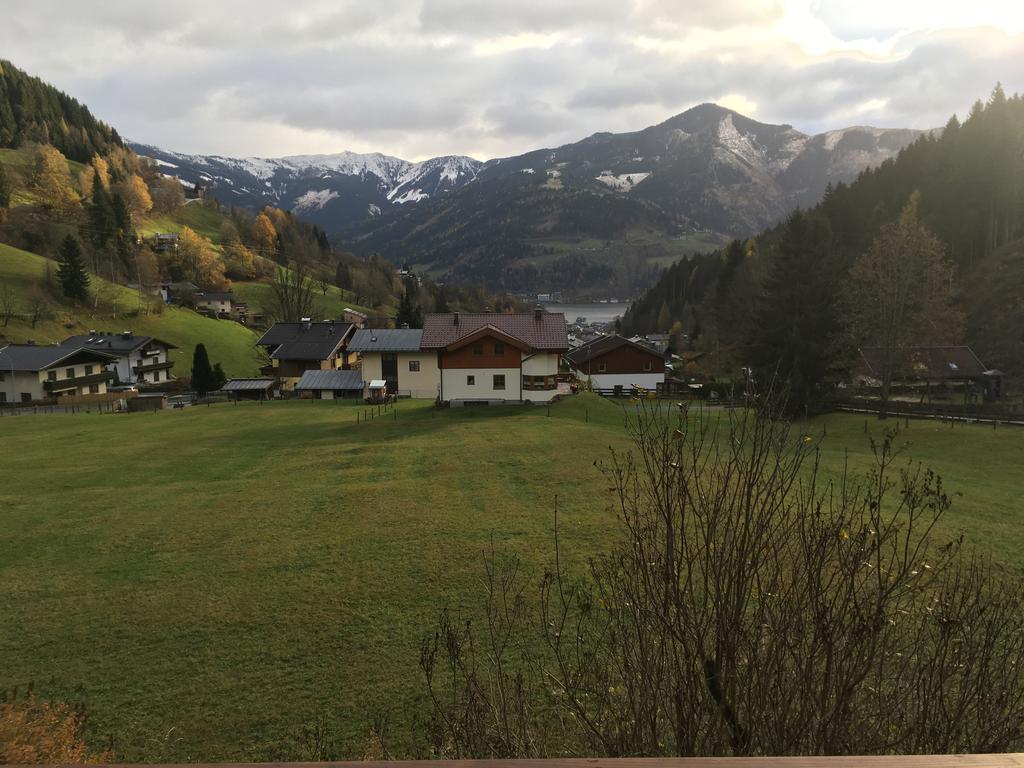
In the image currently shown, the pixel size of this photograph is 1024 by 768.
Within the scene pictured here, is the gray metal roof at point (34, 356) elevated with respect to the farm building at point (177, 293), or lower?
lower

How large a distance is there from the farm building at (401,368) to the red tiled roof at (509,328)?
6698mm

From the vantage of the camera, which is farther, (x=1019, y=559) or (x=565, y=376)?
(x=565, y=376)

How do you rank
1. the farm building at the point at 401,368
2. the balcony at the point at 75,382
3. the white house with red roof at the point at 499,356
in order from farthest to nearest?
the balcony at the point at 75,382 < the farm building at the point at 401,368 < the white house with red roof at the point at 499,356

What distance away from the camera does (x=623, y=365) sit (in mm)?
65000

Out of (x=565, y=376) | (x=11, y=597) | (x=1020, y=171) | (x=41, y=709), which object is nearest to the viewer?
(x=41, y=709)

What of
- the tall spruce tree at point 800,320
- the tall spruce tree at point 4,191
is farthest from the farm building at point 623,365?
the tall spruce tree at point 4,191

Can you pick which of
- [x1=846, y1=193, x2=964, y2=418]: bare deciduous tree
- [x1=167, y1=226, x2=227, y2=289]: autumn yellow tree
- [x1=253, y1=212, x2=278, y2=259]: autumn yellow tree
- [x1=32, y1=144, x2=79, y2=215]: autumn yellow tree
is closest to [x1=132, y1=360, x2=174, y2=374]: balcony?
[x1=167, y1=226, x2=227, y2=289]: autumn yellow tree

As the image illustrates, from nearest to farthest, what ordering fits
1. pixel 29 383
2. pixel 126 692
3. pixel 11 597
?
pixel 126 692 → pixel 11 597 → pixel 29 383

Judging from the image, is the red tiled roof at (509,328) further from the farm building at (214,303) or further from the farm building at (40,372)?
the farm building at (214,303)

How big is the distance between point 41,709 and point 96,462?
22.3m

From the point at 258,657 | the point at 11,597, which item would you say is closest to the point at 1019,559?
the point at 258,657

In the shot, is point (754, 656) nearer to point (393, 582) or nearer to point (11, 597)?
point (393, 582)

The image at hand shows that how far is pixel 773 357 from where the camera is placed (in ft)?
139

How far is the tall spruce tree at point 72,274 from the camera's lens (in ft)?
254
